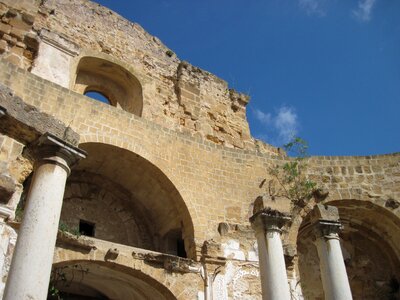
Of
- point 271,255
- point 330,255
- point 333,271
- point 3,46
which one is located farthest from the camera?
point 3,46

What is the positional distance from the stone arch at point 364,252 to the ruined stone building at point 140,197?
0.03 meters

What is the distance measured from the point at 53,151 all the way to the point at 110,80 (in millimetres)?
8950

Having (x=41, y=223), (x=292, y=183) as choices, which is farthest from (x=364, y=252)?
(x=41, y=223)

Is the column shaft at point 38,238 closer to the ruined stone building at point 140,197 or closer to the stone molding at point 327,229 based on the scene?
the ruined stone building at point 140,197

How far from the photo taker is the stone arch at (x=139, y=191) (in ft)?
31.4

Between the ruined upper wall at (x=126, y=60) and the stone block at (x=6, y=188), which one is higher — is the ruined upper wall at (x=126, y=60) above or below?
above

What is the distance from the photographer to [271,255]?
25.6 feet

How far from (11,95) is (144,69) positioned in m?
8.90

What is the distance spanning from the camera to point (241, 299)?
8.98m

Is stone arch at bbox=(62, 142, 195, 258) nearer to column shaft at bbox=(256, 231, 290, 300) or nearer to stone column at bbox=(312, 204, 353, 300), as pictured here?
column shaft at bbox=(256, 231, 290, 300)

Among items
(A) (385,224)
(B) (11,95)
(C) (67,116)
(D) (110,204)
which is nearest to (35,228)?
(B) (11,95)

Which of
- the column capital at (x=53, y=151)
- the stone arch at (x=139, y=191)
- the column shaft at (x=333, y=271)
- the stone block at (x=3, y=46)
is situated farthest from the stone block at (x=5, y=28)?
the column shaft at (x=333, y=271)

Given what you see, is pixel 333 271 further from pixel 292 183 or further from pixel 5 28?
pixel 5 28

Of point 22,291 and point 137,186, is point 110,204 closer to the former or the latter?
point 137,186
